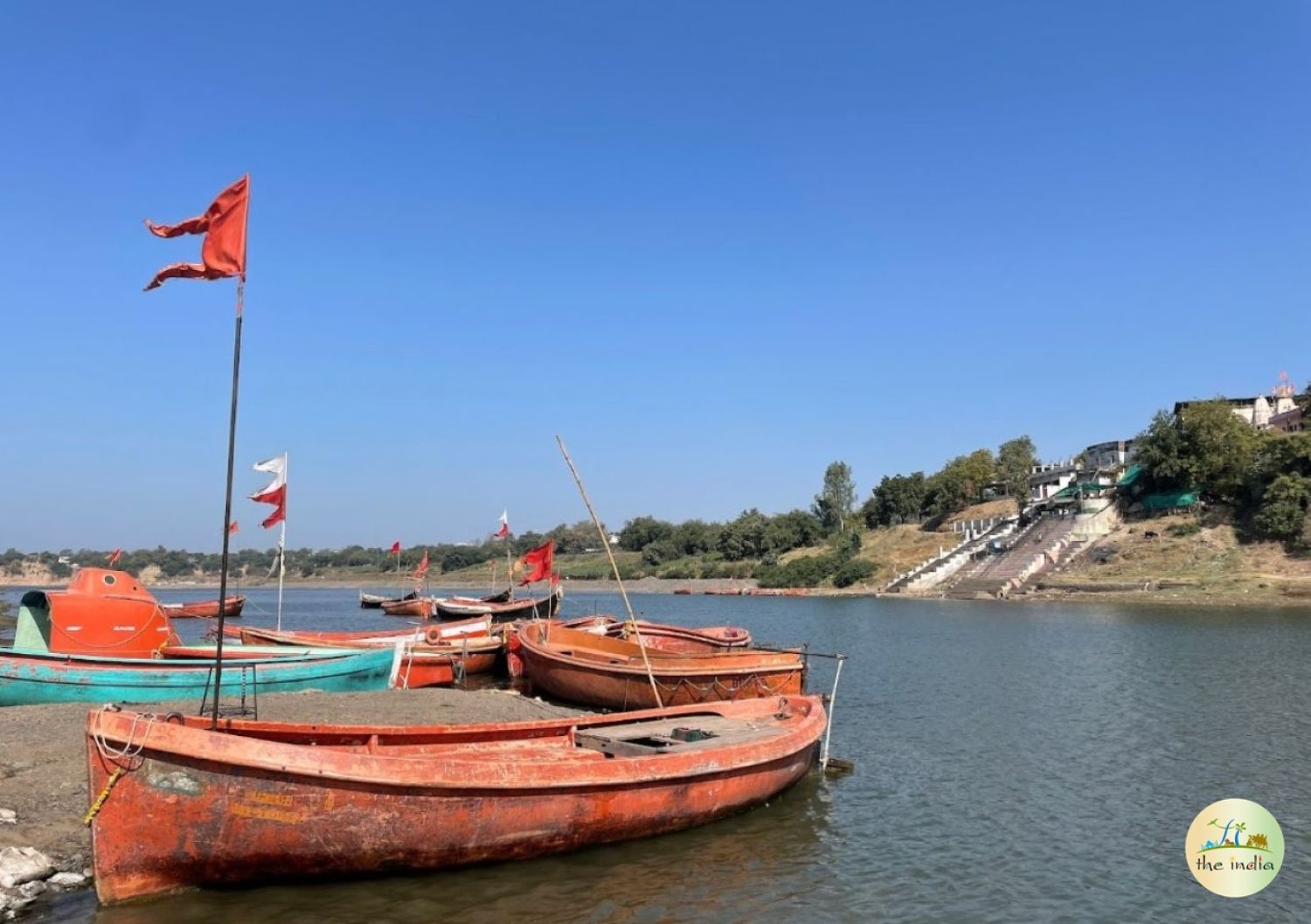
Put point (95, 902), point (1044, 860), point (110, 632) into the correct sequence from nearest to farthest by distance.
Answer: point (95, 902) → point (1044, 860) → point (110, 632)

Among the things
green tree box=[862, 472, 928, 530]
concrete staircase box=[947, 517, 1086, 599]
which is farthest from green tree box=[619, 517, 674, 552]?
concrete staircase box=[947, 517, 1086, 599]

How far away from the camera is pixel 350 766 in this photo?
9430 mm

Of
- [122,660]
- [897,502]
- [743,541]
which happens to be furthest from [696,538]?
[122,660]

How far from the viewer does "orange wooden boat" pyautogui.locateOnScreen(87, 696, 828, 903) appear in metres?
8.96

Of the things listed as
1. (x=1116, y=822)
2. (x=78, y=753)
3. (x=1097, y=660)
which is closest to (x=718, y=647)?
(x=1097, y=660)

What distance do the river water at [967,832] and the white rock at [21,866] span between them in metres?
0.59

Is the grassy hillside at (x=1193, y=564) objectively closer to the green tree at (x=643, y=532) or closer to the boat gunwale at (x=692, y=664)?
the boat gunwale at (x=692, y=664)

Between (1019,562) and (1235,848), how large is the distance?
63.5 m

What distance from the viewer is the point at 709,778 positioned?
1225 cm

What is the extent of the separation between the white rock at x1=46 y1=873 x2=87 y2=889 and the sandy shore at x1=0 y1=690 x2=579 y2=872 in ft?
0.60

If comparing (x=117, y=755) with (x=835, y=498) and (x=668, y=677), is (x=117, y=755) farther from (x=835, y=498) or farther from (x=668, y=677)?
(x=835, y=498)

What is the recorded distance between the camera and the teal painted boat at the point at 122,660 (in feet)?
58.6

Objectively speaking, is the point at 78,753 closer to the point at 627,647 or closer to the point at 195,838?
the point at 195,838

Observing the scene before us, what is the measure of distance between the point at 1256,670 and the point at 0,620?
224 feet
